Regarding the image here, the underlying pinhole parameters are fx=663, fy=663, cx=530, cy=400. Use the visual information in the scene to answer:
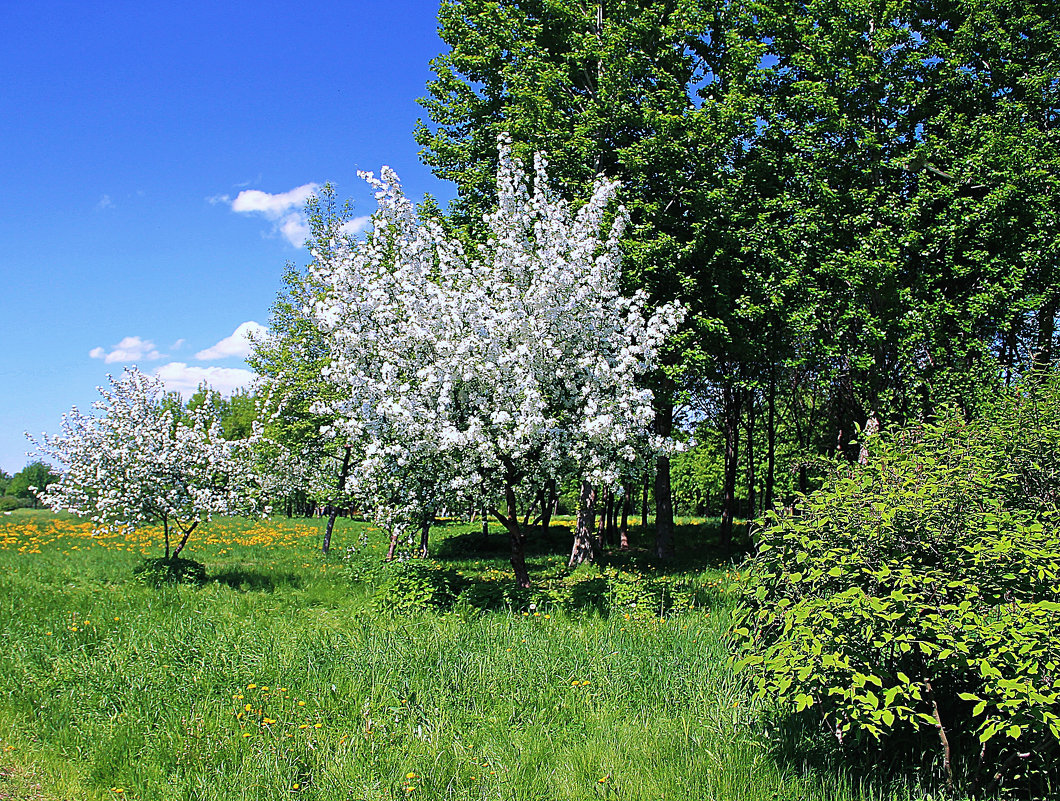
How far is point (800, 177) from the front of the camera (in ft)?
48.5

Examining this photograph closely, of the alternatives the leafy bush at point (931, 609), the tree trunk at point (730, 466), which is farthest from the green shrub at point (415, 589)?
the tree trunk at point (730, 466)

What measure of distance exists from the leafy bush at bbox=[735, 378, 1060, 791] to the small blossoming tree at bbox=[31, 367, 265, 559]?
10374 mm

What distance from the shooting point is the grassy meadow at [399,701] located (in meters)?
4.35

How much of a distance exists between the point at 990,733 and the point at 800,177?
13.7m

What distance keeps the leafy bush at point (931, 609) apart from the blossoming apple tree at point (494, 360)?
404 centimetres

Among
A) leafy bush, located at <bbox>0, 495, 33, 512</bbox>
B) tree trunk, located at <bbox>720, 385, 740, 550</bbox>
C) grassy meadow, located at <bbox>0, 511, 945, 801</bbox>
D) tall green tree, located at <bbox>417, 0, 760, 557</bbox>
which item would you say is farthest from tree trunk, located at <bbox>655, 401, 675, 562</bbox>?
leafy bush, located at <bbox>0, 495, 33, 512</bbox>

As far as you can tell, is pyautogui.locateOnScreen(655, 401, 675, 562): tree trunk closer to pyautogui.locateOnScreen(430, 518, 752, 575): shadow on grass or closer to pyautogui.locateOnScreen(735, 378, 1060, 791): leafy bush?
pyautogui.locateOnScreen(430, 518, 752, 575): shadow on grass

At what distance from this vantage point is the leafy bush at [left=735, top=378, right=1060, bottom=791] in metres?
3.65

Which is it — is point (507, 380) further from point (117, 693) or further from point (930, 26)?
point (930, 26)

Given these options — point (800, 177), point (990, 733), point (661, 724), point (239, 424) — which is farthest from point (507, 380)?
point (239, 424)

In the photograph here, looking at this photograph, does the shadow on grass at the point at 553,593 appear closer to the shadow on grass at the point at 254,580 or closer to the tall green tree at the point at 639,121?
the shadow on grass at the point at 254,580

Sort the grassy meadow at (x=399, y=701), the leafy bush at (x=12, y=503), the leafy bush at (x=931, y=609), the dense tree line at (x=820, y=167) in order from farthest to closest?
the leafy bush at (x=12, y=503), the dense tree line at (x=820, y=167), the grassy meadow at (x=399, y=701), the leafy bush at (x=931, y=609)

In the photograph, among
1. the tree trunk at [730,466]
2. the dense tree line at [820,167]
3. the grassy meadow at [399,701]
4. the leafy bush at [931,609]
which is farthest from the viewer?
the tree trunk at [730,466]

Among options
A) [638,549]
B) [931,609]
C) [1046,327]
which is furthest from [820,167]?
[931,609]
